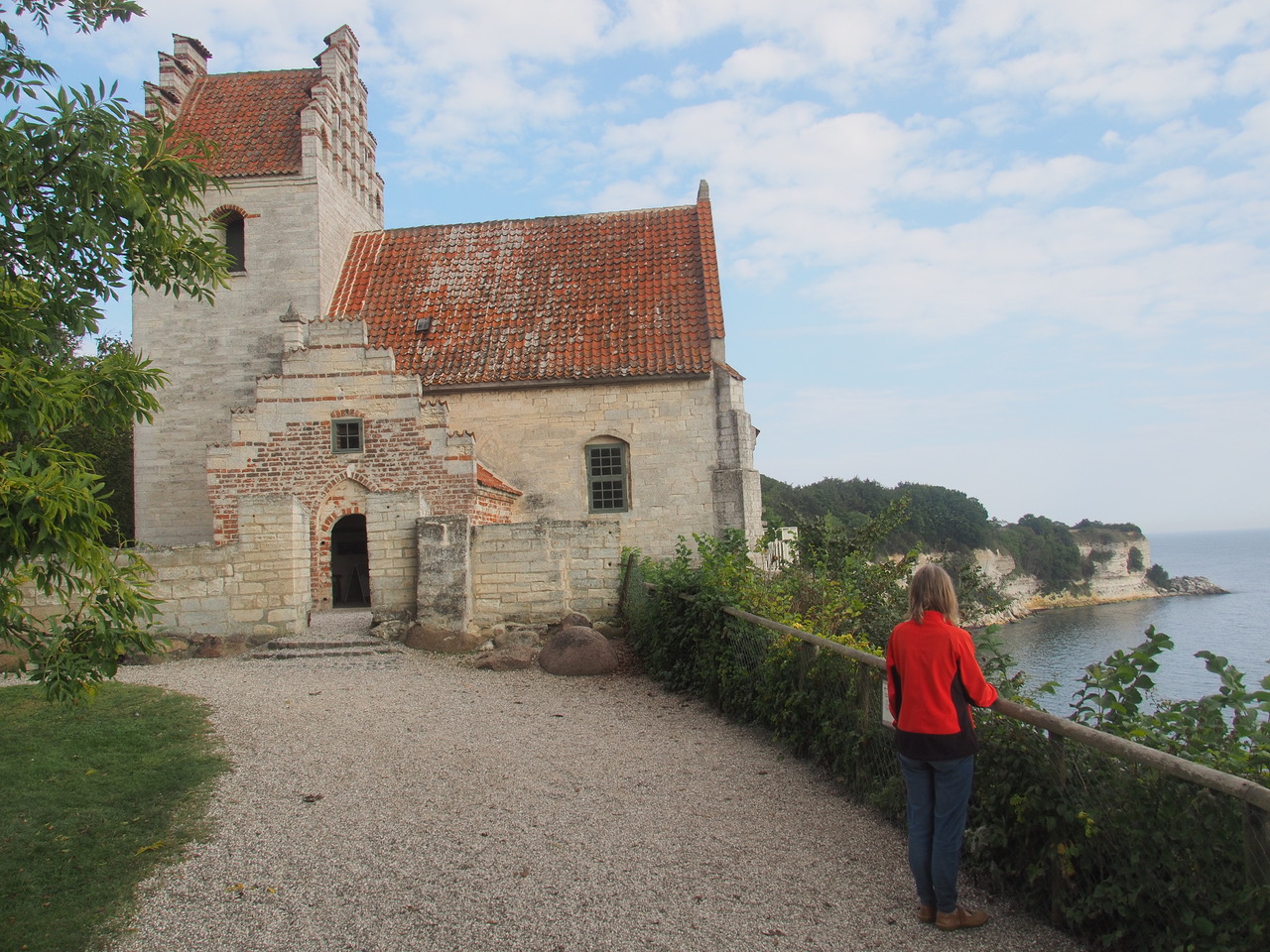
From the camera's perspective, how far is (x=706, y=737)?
27.9ft

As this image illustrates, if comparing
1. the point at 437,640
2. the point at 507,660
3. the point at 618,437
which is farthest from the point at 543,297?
the point at 507,660

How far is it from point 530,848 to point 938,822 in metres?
2.62

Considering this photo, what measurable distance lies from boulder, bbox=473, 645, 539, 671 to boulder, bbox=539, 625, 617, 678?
0.22 metres

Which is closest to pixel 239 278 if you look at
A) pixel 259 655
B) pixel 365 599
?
pixel 365 599

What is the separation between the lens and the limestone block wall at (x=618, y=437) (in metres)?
18.9

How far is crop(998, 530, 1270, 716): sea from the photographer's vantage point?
25.8 feet

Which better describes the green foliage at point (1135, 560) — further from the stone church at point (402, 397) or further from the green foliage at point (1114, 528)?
the stone church at point (402, 397)

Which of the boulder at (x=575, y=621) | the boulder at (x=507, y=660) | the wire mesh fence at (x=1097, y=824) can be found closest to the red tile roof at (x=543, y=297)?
the boulder at (x=575, y=621)

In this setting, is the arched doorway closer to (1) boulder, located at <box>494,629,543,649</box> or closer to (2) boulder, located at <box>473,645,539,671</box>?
(1) boulder, located at <box>494,629,543,649</box>

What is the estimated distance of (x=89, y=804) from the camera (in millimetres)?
6418

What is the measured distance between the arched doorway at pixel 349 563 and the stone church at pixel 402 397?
48 mm

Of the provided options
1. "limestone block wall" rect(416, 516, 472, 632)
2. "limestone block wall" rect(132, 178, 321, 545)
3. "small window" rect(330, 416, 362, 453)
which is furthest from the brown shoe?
"limestone block wall" rect(132, 178, 321, 545)

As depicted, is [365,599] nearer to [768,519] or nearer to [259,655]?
[259,655]

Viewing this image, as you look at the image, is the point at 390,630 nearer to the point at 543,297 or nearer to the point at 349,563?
the point at 349,563
